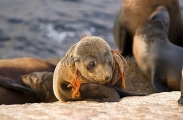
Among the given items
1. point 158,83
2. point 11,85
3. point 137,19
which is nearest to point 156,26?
point 137,19

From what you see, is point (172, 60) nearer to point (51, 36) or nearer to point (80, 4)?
point (51, 36)

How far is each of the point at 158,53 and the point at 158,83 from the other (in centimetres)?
53

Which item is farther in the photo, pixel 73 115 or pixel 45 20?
pixel 45 20

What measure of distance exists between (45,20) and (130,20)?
251 inches

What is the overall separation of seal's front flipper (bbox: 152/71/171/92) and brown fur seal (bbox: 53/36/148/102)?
2.10 m

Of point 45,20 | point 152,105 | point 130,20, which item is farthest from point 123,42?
point 45,20

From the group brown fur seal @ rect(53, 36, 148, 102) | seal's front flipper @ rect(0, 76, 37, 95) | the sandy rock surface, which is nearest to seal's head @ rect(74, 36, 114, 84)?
brown fur seal @ rect(53, 36, 148, 102)

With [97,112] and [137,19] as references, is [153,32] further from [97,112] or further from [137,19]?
[97,112]

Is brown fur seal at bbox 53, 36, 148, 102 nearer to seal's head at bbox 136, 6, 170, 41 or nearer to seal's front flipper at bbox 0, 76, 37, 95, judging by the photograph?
seal's front flipper at bbox 0, 76, 37, 95

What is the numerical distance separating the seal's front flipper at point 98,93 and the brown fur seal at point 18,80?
1.65 metres

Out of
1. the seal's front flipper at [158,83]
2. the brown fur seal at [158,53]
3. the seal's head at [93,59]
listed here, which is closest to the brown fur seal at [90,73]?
the seal's head at [93,59]

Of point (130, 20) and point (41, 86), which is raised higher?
point (130, 20)

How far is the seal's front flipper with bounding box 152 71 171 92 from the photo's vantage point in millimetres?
6609

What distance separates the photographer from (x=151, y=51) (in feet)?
23.6
